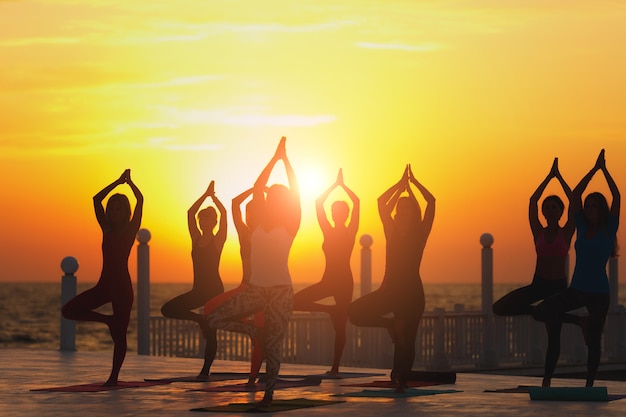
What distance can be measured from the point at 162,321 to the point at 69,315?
8668mm

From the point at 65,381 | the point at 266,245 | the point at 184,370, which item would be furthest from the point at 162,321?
the point at 266,245

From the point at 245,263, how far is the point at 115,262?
56.9 inches

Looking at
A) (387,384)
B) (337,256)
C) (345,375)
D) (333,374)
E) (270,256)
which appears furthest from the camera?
(345,375)

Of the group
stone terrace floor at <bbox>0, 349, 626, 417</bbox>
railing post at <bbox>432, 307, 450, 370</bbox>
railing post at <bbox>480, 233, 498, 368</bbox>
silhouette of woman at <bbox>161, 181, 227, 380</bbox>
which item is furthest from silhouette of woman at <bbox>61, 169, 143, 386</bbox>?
railing post at <bbox>480, 233, 498, 368</bbox>

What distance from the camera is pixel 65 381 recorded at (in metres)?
16.1

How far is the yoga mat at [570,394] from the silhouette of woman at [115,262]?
4.43 meters

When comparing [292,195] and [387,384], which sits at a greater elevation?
[292,195]

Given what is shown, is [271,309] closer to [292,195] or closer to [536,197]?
[292,195]

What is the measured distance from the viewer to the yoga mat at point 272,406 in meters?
12.4

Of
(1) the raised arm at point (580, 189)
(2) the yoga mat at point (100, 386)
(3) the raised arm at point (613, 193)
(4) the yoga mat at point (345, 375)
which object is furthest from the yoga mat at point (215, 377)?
(3) the raised arm at point (613, 193)

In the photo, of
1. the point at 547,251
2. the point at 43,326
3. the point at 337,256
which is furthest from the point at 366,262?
the point at 43,326

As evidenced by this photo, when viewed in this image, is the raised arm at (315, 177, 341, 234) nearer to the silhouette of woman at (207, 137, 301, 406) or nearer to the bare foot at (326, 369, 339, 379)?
the bare foot at (326, 369, 339, 379)

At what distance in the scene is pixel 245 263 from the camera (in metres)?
14.5

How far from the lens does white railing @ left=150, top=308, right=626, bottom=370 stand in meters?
23.1
